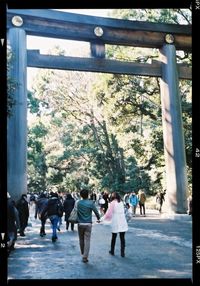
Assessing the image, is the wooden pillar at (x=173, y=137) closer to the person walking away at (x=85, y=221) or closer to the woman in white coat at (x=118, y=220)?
the woman in white coat at (x=118, y=220)

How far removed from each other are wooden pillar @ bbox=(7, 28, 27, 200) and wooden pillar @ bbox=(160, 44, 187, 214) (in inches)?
200

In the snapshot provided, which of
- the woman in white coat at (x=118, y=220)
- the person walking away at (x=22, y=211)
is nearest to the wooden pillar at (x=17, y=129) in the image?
the person walking away at (x=22, y=211)

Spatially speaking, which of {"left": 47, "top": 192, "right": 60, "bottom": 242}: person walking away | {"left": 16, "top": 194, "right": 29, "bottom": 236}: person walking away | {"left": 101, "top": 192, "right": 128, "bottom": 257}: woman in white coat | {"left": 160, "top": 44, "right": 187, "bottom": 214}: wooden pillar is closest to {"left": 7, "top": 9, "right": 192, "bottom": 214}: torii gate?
{"left": 160, "top": 44, "right": 187, "bottom": 214}: wooden pillar

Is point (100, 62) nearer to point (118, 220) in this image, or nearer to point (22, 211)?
point (22, 211)

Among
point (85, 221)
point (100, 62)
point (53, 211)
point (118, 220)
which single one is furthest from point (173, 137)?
point (85, 221)

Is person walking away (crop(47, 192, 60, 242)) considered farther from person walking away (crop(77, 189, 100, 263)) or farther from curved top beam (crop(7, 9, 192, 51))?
curved top beam (crop(7, 9, 192, 51))

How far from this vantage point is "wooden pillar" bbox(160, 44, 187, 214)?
14.9 m

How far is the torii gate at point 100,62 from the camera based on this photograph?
1277 cm

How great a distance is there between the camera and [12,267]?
7469 mm

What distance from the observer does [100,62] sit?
48.4ft

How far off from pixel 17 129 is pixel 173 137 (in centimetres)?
543
